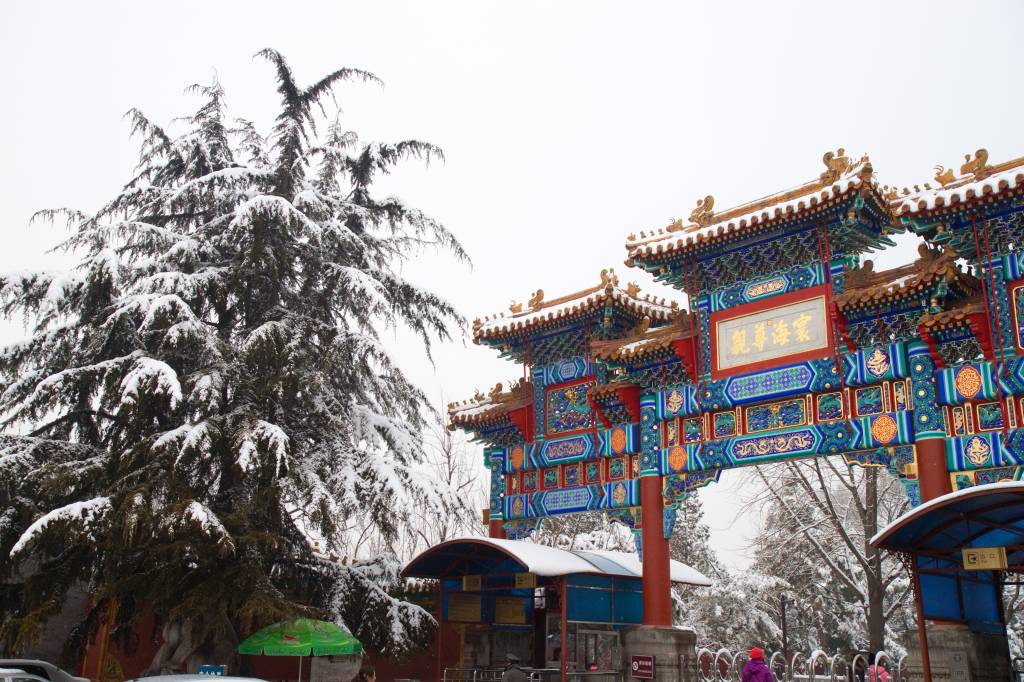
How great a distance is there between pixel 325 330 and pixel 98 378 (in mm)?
3892

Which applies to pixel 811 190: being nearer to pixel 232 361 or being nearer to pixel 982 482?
pixel 982 482

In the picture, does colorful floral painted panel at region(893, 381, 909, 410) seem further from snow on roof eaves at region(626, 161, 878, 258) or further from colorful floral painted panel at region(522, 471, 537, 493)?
colorful floral painted panel at region(522, 471, 537, 493)

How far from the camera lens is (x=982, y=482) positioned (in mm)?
12320

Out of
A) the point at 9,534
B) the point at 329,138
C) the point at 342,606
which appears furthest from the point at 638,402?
the point at 9,534

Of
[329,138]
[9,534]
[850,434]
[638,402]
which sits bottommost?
[9,534]

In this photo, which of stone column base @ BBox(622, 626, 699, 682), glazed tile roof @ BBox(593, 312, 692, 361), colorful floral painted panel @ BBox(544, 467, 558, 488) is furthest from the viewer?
colorful floral painted panel @ BBox(544, 467, 558, 488)

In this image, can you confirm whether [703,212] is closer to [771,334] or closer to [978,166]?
[771,334]

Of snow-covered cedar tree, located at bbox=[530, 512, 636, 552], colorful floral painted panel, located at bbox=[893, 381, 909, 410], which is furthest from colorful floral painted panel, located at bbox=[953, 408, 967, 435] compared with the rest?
snow-covered cedar tree, located at bbox=[530, 512, 636, 552]

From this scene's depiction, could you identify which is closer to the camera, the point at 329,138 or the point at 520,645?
the point at 520,645

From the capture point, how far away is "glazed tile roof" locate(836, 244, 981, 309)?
12491 millimetres

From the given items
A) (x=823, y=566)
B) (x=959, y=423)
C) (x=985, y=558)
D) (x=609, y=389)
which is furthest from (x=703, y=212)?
(x=823, y=566)

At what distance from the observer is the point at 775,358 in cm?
1453

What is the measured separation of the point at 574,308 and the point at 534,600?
554 cm

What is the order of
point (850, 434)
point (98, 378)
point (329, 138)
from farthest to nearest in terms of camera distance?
point (329, 138) < point (98, 378) < point (850, 434)
